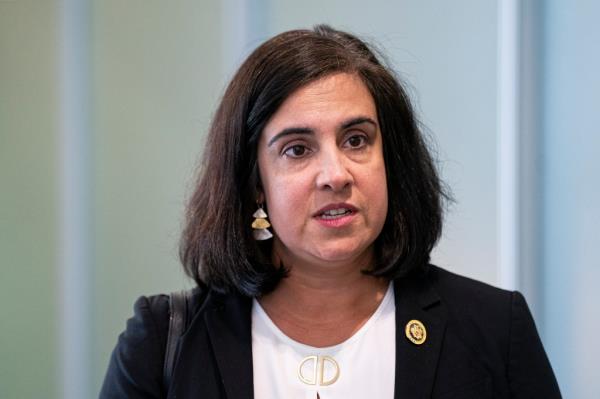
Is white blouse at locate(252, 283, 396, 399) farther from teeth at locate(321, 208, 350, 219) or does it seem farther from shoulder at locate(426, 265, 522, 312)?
teeth at locate(321, 208, 350, 219)

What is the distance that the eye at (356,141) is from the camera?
4.60ft

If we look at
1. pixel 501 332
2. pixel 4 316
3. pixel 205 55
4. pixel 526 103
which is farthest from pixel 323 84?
pixel 4 316

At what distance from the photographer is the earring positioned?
4.86 ft

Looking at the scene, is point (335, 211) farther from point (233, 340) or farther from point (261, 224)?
point (233, 340)

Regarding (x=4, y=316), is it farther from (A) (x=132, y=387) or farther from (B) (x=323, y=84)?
(B) (x=323, y=84)

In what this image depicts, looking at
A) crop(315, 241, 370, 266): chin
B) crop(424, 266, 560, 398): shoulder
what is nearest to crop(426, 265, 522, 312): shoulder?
crop(424, 266, 560, 398): shoulder

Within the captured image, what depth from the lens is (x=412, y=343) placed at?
4.56 feet

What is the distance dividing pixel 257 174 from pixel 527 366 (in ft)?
2.16

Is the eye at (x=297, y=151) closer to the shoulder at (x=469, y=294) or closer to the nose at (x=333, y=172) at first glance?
the nose at (x=333, y=172)

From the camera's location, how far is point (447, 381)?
1361 millimetres

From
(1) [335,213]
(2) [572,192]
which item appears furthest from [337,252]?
(2) [572,192]

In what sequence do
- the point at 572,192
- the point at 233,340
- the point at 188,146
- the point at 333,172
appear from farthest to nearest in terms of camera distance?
the point at 188,146 → the point at 572,192 → the point at 233,340 → the point at 333,172

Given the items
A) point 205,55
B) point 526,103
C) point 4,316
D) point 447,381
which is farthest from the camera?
point 205,55

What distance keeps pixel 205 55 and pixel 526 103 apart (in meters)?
1.08
